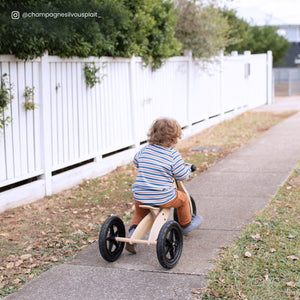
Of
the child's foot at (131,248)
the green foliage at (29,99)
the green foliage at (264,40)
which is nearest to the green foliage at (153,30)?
the green foliage at (29,99)

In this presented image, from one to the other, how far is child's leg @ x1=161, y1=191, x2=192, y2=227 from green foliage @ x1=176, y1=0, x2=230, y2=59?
8.33 metres

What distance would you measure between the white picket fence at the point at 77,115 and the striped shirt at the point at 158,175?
2.38 m

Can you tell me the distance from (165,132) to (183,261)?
119 cm

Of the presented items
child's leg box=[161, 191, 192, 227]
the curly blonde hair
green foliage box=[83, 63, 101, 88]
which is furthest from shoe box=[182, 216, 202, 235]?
green foliage box=[83, 63, 101, 88]

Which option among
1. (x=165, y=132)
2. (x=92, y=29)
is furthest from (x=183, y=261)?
(x=92, y=29)

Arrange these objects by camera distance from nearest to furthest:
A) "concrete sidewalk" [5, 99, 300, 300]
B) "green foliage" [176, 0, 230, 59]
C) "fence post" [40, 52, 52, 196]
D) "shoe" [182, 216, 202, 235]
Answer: "concrete sidewalk" [5, 99, 300, 300], "shoe" [182, 216, 202, 235], "fence post" [40, 52, 52, 196], "green foliage" [176, 0, 230, 59]

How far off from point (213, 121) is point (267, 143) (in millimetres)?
3817

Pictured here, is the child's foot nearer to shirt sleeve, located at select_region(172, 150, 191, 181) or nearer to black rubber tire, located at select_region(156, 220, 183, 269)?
black rubber tire, located at select_region(156, 220, 183, 269)

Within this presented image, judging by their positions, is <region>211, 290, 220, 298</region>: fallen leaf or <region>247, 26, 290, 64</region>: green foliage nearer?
<region>211, 290, 220, 298</region>: fallen leaf

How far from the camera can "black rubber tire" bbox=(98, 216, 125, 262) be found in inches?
183

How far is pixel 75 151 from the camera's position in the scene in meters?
7.96

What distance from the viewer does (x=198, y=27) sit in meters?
12.7

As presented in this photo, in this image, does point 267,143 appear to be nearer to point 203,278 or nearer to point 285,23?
point 203,278

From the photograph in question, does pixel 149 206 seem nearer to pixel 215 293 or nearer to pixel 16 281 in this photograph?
pixel 215 293
